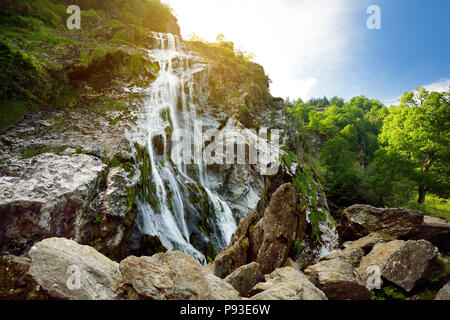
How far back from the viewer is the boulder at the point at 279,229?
6875 millimetres

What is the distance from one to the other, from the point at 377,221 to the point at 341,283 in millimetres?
5038

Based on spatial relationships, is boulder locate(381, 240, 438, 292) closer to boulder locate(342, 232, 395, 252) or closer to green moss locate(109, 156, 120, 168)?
boulder locate(342, 232, 395, 252)

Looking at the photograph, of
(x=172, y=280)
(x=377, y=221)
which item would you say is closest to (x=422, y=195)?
(x=377, y=221)

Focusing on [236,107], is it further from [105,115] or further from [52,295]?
[52,295]

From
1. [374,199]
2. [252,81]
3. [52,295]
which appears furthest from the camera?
[252,81]

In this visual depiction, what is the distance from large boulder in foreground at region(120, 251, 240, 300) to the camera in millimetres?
4016

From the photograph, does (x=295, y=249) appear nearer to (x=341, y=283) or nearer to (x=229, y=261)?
(x=229, y=261)

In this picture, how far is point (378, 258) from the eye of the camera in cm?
593

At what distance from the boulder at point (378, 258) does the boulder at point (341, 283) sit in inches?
36.6

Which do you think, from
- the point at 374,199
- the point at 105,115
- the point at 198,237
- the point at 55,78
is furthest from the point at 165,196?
the point at 374,199

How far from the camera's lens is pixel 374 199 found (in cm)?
2572

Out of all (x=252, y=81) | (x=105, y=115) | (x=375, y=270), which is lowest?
(x=375, y=270)

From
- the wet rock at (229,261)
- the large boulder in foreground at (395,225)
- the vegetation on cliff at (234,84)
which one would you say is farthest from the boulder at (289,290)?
the vegetation on cliff at (234,84)
